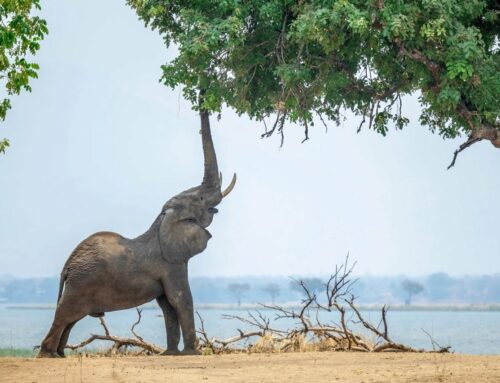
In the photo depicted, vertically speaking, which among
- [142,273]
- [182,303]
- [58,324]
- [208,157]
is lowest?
[58,324]

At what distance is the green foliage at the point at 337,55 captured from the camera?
12.9 metres

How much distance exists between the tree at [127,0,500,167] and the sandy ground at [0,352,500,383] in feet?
12.4

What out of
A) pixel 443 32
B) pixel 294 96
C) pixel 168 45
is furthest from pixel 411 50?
pixel 168 45

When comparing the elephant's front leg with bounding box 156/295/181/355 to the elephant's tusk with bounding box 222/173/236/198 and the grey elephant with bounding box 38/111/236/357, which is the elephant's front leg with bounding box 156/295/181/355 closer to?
the grey elephant with bounding box 38/111/236/357

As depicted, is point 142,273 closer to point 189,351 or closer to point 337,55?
point 189,351

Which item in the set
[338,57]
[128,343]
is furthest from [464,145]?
[128,343]

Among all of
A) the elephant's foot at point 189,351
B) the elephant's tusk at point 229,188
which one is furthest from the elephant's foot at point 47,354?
the elephant's tusk at point 229,188

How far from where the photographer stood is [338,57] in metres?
15.4

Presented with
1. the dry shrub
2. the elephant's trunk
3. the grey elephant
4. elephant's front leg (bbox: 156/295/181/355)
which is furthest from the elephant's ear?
the dry shrub

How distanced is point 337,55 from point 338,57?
0.28ft

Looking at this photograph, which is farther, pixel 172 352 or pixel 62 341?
pixel 172 352

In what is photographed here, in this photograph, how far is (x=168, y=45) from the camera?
16.0 metres

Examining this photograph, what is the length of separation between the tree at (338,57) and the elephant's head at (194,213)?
135 cm

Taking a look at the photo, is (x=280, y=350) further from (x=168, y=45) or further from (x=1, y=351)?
(x=1, y=351)
